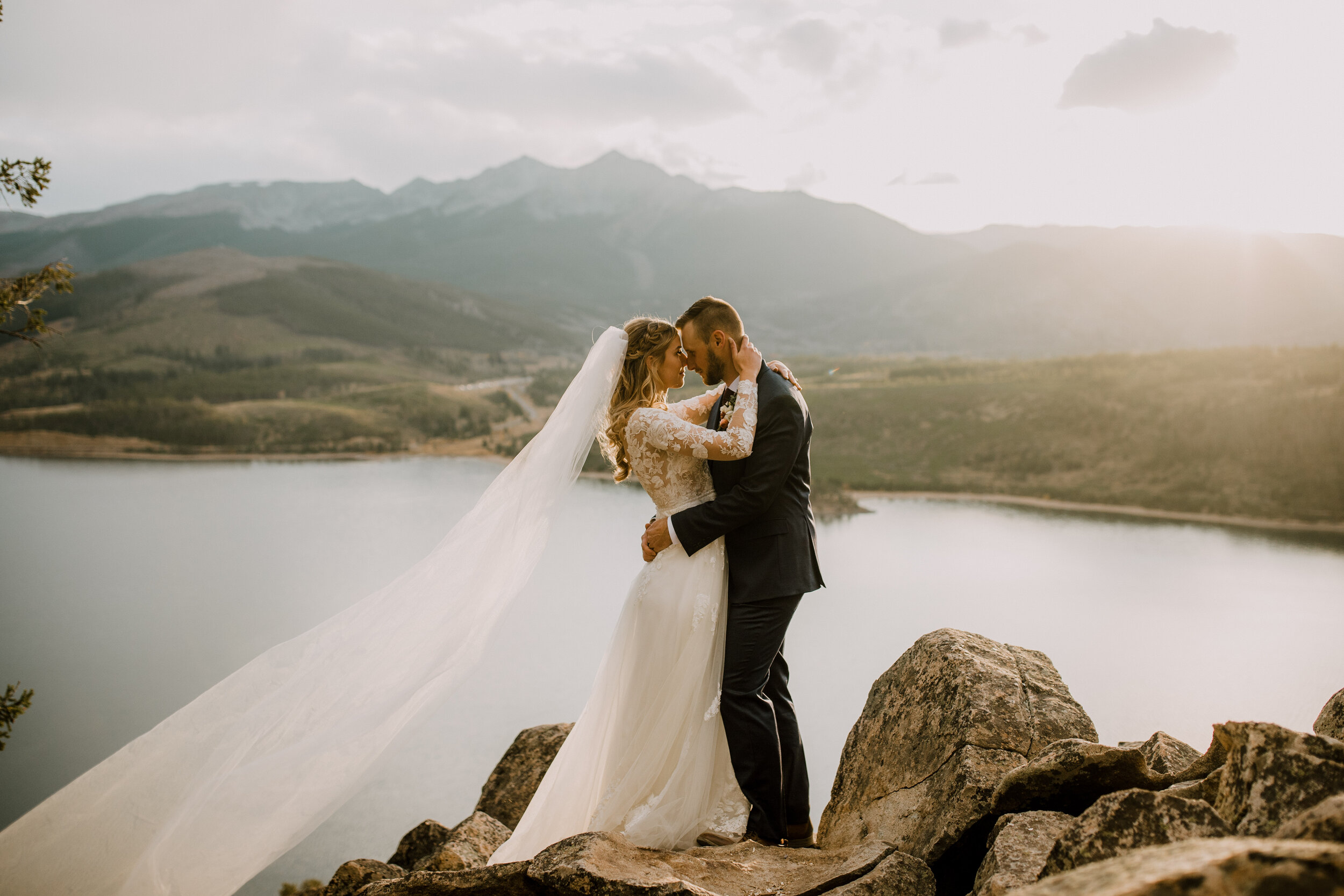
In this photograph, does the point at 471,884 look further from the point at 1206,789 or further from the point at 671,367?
the point at 1206,789

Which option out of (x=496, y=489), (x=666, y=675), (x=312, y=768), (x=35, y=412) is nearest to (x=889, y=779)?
(x=666, y=675)

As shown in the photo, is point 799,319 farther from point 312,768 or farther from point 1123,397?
point 312,768

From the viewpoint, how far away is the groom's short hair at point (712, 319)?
3.65 meters

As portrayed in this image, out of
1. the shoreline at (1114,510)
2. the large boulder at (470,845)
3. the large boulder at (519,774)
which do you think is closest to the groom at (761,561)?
the large boulder at (470,845)

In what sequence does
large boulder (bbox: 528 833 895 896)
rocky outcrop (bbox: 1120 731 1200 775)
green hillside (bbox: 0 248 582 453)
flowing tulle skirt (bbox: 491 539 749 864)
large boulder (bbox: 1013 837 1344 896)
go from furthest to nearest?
Result: green hillside (bbox: 0 248 582 453) → flowing tulle skirt (bbox: 491 539 749 864) → rocky outcrop (bbox: 1120 731 1200 775) → large boulder (bbox: 528 833 895 896) → large boulder (bbox: 1013 837 1344 896)

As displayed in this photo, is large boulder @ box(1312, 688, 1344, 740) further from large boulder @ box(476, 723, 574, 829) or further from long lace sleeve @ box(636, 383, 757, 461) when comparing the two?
large boulder @ box(476, 723, 574, 829)

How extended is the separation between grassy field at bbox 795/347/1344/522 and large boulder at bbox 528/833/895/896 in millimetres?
26310

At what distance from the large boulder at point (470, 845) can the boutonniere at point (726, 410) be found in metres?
2.49

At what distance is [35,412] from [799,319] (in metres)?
152

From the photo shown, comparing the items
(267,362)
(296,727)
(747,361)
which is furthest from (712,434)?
(267,362)

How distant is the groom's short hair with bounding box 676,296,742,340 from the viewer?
365 centimetres

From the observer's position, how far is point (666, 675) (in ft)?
11.8

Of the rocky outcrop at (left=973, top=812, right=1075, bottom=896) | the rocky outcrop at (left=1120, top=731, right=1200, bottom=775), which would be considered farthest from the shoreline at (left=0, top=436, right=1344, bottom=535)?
the rocky outcrop at (left=973, top=812, right=1075, bottom=896)

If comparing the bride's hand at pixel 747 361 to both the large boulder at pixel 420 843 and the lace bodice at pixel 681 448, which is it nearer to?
the lace bodice at pixel 681 448
